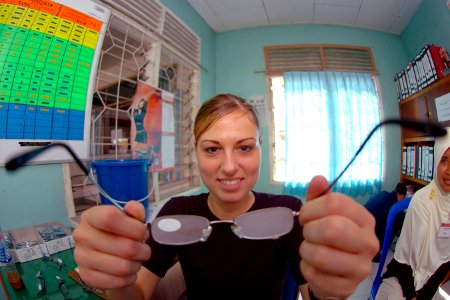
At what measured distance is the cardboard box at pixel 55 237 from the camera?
1.77 ft

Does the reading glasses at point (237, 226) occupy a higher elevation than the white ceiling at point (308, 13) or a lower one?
lower

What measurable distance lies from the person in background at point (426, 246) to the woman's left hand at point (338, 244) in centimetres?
55

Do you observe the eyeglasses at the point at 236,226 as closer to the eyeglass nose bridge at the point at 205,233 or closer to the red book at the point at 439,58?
the eyeglass nose bridge at the point at 205,233

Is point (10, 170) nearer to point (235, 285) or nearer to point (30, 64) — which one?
point (235, 285)

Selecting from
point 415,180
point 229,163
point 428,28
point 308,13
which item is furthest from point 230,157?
point 308,13

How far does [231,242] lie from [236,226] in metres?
0.17

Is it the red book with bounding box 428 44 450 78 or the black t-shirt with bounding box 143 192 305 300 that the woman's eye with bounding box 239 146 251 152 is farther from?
the red book with bounding box 428 44 450 78

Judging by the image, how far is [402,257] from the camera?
564 millimetres

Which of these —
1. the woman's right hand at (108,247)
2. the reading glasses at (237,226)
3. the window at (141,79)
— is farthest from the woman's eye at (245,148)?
the window at (141,79)

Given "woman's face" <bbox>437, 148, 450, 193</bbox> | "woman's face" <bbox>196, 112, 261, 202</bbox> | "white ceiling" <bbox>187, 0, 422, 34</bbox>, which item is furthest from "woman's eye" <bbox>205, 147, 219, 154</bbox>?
"white ceiling" <bbox>187, 0, 422, 34</bbox>

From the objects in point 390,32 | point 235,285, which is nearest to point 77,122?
point 235,285

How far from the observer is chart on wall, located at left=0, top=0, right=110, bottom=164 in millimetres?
575

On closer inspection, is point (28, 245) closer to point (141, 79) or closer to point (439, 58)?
point (141, 79)

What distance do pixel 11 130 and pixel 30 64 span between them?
0.25 m
